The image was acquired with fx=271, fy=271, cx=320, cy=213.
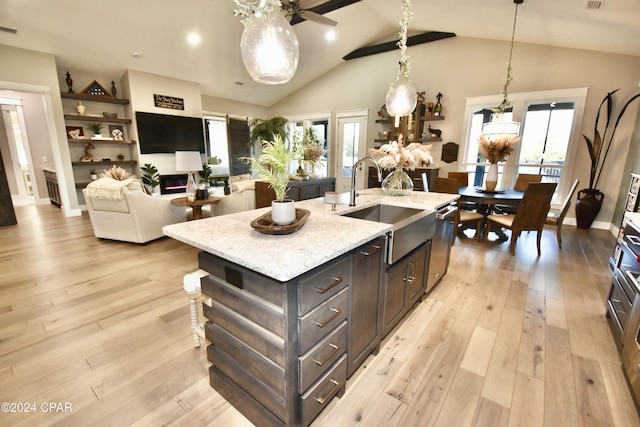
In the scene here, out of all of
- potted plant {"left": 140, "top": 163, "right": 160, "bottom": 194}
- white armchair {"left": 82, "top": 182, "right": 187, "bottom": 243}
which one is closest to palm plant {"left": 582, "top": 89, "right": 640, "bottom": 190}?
white armchair {"left": 82, "top": 182, "right": 187, "bottom": 243}

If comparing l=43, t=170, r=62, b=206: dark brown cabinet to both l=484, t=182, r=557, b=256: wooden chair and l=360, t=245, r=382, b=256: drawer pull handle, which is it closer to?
l=360, t=245, r=382, b=256: drawer pull handle

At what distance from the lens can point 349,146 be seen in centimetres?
736

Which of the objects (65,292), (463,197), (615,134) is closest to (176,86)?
(65,292)

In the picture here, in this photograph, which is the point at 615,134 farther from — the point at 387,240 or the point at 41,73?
the point at 41,73

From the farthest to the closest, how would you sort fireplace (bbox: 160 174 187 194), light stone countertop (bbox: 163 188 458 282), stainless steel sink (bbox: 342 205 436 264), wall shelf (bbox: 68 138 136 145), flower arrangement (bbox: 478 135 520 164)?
fireplace (bbox: 160 174 187 194), wall shelf (bbox: 68 138 136 145), flower arrangement (bbox: 478 135 520 164), stainless steel sink (bbox: 342 205 436 264), light stone countertop (bbox: 163 188 458 282)

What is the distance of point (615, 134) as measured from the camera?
4.49 m

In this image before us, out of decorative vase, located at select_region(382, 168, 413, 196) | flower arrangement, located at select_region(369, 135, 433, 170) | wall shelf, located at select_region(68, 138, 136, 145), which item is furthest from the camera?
wall shelf, located at select_region(68, 138, 136, 145)

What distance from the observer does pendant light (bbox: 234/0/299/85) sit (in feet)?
4.50

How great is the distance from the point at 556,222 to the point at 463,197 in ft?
4.21

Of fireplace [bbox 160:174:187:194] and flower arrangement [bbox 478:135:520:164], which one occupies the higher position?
flower arrangement [bbox 478:135:520:164]

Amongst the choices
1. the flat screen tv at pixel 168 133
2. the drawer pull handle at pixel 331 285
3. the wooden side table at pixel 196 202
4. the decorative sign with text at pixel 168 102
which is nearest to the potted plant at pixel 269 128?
the flat screen tv at pixel 168 133

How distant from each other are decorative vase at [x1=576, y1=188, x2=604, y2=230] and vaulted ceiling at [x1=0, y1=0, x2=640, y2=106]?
85.0 inches

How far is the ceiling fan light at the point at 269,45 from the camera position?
1.44 m

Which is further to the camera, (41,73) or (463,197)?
(41,73)
